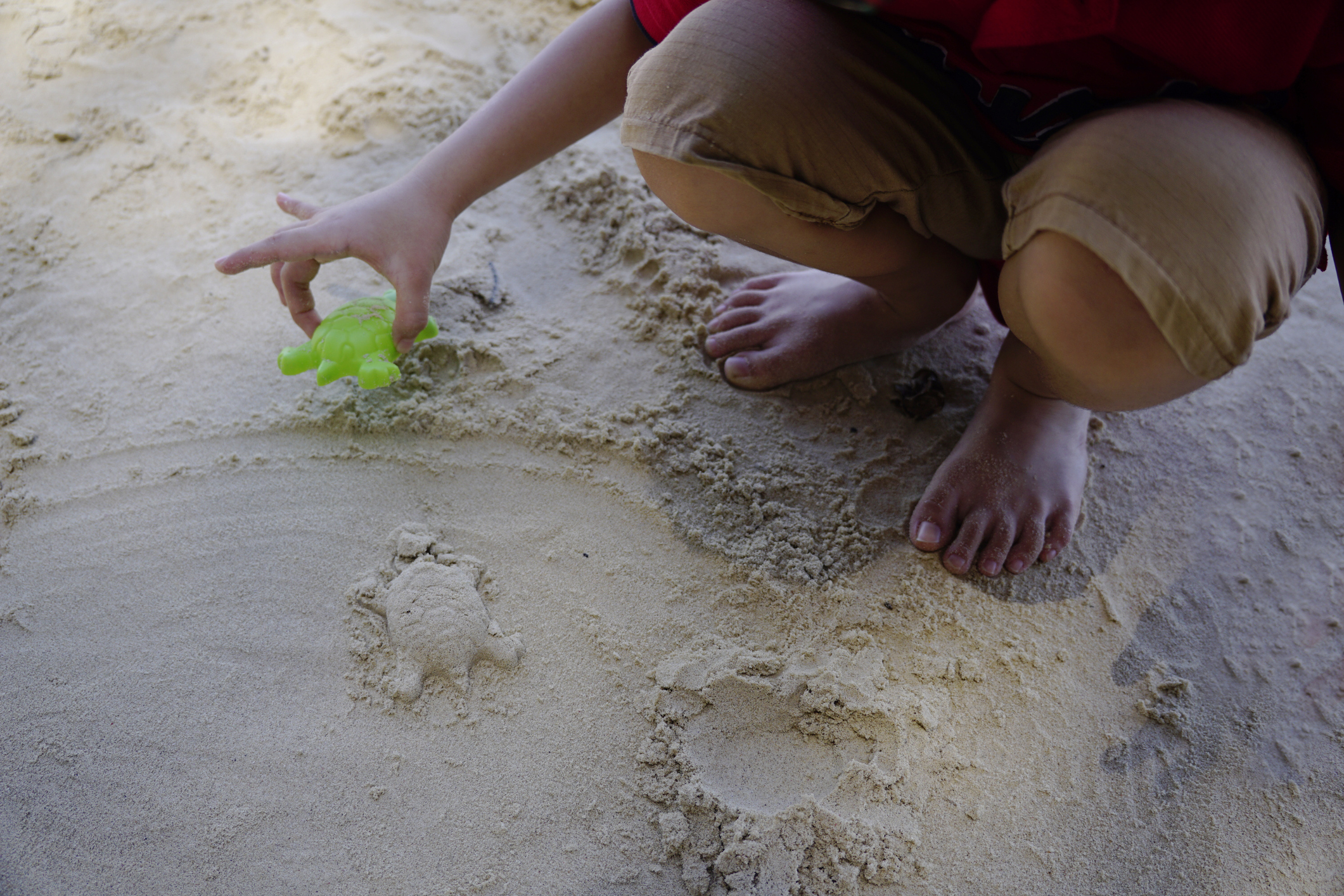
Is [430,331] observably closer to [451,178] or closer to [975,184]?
[451,178]

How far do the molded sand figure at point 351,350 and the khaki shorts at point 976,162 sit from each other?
452 mm

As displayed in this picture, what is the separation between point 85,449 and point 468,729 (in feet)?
2.42

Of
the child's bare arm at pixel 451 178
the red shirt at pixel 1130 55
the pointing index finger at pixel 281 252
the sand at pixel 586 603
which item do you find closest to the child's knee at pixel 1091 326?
the red shirt at pixel 1130 55

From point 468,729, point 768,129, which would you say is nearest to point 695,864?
point 468,729

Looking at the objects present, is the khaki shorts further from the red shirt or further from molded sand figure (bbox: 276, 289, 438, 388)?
molded sand figure (bbox: 276, 289, 438, 388)

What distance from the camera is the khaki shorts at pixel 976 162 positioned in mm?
810

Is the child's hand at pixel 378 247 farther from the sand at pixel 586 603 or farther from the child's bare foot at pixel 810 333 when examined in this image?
the child's bare foot at pixel 810 333

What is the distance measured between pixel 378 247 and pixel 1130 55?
95 centimetres

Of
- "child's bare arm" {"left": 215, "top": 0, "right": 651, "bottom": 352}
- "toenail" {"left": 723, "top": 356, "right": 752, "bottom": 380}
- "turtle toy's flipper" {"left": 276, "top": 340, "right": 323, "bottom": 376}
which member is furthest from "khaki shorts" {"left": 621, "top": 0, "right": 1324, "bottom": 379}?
"turtle toy's flipper" {"left": 276, "top": 340, "right": 323, "bottom": 376}

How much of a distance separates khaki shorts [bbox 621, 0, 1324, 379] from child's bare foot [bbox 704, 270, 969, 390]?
0.54ft

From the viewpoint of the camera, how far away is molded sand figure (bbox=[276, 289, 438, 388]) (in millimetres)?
1143

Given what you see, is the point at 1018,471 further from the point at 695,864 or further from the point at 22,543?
the point at 22,543

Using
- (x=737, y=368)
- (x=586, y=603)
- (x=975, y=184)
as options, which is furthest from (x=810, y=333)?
(x=586, y=603)

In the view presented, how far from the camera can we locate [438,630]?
1.02m
